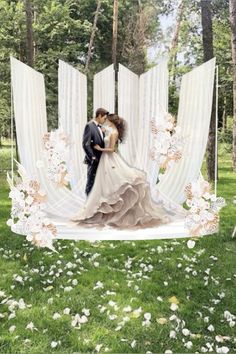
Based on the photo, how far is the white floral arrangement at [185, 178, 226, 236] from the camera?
5.38 metres

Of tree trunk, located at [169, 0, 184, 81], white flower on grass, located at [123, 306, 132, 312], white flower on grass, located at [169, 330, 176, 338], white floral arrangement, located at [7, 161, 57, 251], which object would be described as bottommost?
white flower on grass, located at [169, 330, 176, 338]

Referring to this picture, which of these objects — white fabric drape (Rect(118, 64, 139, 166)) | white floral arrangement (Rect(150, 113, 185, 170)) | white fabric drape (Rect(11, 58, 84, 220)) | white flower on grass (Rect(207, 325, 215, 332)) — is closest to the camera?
white flower on grass (Rect(207, 325, 215, 332))

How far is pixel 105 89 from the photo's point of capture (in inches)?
288

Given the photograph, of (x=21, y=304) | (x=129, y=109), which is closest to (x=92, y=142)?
(x=129, y=109)

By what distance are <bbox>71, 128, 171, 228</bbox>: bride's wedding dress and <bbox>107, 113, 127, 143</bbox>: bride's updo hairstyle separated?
0.81ft

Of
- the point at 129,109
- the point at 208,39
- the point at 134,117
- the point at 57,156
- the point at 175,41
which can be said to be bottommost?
the point at 57,156

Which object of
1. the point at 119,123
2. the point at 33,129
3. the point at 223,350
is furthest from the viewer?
the point at 33,129

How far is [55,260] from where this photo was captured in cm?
468

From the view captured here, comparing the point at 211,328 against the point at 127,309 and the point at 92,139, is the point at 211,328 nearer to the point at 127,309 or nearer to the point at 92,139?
the point at 127,309

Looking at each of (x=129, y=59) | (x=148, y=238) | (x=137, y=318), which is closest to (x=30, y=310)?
(x=137, y=318)

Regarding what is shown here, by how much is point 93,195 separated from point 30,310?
254 cm

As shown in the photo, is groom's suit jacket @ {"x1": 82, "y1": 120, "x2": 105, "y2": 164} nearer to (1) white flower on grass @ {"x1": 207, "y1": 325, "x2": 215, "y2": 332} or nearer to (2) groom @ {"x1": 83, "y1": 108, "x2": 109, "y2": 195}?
(2) groom @ {"x1": 83, "y1": 108, "x2": 109, "y2": 195}

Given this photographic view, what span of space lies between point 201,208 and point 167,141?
5.29ft

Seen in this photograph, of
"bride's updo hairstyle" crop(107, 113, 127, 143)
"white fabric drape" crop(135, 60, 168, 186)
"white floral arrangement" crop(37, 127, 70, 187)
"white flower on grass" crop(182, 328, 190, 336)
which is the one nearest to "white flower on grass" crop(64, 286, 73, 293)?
"white flower on grass" crop(182, 328, 190, 336)
